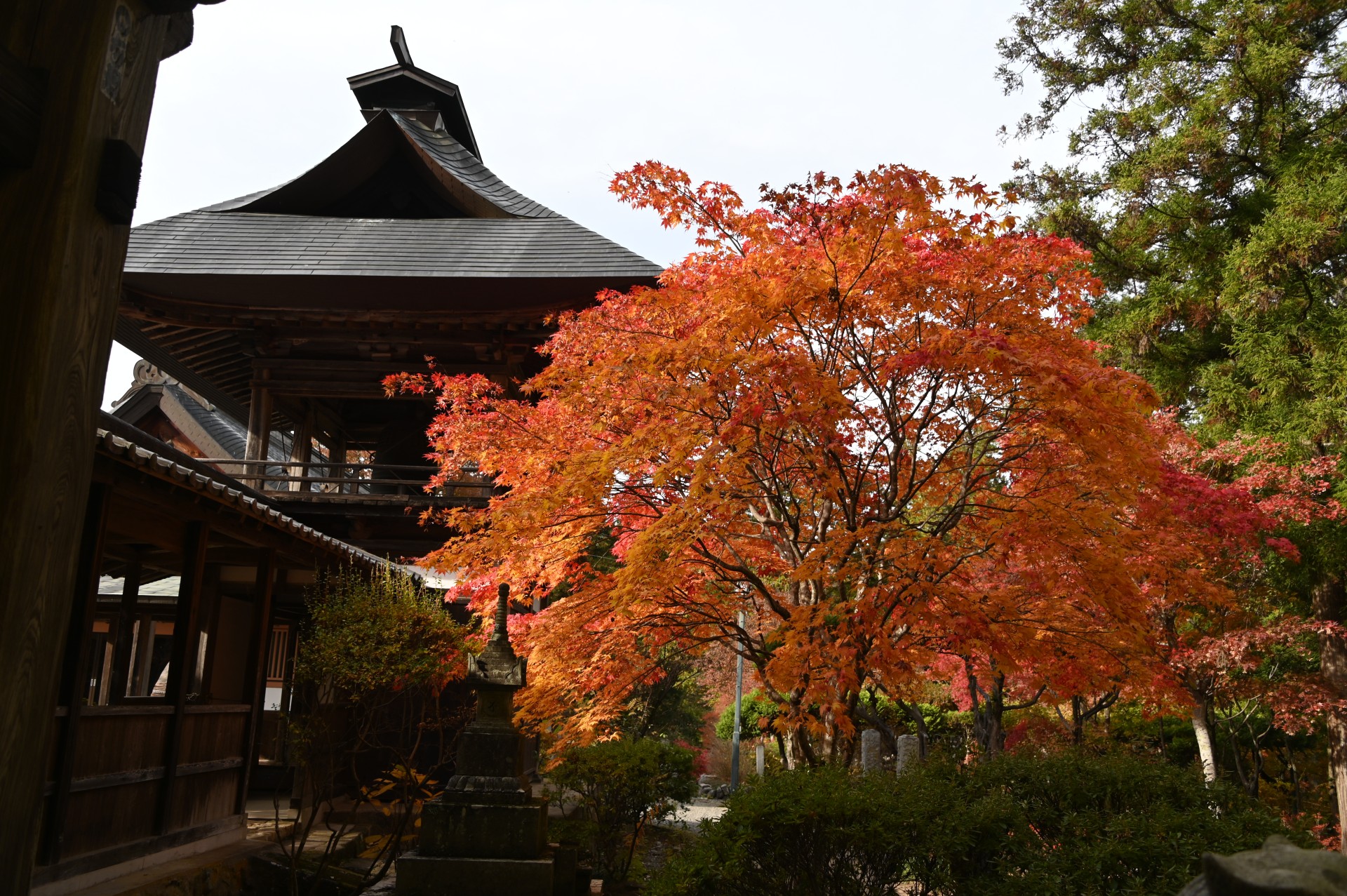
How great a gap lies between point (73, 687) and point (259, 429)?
8287 mm

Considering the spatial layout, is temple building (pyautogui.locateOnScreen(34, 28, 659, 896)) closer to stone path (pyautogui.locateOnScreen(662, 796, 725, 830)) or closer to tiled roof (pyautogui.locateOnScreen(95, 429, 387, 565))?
tiled roof (pyautogui.locateOnScreen(95, 429, 387, 565))

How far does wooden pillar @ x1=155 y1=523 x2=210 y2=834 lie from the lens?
7.94 metres

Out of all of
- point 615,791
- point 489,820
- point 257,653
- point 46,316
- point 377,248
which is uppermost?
point 377,248

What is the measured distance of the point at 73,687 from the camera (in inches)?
251

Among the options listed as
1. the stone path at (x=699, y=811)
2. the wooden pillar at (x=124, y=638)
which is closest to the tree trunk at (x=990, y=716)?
the stone path at (x=699, y=811)

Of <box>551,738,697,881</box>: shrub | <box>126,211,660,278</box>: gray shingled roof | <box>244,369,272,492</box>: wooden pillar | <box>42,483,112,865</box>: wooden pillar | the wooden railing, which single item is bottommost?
<box>551,738,697,881</box>: shrub

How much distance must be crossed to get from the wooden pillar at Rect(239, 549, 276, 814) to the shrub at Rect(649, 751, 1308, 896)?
5.95 m

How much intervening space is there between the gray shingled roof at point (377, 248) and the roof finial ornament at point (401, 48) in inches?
213

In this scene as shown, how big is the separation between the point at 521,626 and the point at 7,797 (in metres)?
6.71

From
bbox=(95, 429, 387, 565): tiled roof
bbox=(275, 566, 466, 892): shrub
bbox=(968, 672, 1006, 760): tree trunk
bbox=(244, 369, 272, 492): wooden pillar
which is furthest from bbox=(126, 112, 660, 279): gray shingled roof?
bbox=(968, 672, 1006, 760): tree trunk

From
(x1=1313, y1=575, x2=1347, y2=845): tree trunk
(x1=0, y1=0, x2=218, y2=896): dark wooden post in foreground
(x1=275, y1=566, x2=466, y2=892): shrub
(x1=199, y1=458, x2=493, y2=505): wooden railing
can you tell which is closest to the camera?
(x1=0, y1=0, x2=218, y2=896): dark wooden post in foreground

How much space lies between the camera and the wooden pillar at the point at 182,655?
26.0 ft

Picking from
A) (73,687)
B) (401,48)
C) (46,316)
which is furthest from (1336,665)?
(401,48)

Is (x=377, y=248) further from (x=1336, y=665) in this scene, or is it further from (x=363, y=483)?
(x=1336, y=665)
